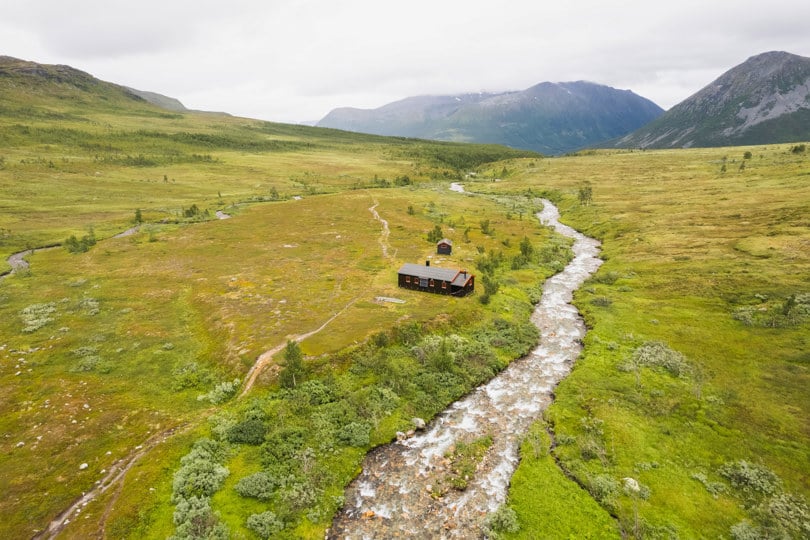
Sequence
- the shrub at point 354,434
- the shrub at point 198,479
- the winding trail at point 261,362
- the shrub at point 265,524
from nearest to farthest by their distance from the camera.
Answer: the shrub at point 265,524 < the shrub at point 198,479 < the shrub at point 354,434 < the winding trail at point 261,362

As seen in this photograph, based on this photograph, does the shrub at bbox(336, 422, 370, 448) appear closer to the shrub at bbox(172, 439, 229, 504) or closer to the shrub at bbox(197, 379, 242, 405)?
the shrub at bbox(172, 439, 229, 504)

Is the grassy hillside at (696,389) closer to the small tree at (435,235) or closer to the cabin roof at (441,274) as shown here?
the cabin roof at (441,274)

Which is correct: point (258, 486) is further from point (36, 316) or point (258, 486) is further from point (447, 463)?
Result: point (36, 316)

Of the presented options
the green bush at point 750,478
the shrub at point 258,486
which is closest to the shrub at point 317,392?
the shrub at point 258,486

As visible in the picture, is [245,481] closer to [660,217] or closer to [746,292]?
[746,292]

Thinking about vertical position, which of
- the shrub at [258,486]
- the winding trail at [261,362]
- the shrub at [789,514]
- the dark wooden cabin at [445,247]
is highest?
the dark wooden cabin at [445,247]

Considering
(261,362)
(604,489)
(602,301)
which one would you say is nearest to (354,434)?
(261,362)

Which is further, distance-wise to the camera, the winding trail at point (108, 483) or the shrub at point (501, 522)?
the shrub at point (501, 522)

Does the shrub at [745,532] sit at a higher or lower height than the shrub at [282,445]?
lower
